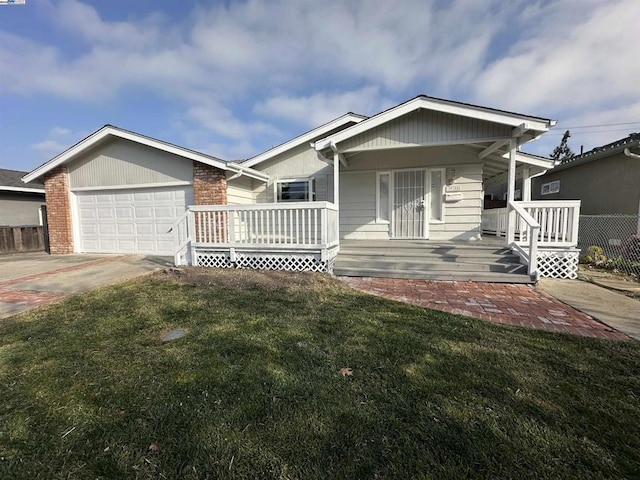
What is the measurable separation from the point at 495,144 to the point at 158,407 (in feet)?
27.6

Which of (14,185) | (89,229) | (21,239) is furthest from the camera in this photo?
(14,185)

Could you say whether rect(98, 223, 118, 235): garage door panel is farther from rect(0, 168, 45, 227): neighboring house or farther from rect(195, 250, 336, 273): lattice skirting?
rect(0, 168, 45, 227): neighboring house

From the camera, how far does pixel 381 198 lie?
30.3ft

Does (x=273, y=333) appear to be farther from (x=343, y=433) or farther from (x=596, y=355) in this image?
(x=596, y=355)

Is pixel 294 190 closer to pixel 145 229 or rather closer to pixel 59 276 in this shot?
pixel 145 229

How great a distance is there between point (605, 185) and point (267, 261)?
12.3m

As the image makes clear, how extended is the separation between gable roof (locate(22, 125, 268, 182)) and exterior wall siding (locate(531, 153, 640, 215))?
1178 centimetres

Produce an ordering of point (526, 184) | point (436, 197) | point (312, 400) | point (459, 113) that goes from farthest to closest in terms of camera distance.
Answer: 1. point (436, 197)
2. point (526, 184)
3. point (459, 113)
4. point (312, 400)

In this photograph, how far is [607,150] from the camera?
32.7 ft

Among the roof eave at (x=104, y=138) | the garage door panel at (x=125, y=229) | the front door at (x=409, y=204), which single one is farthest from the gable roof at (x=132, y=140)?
the front door at (x=409, y=204)

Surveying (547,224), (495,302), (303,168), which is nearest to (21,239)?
(303,168)

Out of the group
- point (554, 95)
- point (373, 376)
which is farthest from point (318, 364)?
point (554, 95)

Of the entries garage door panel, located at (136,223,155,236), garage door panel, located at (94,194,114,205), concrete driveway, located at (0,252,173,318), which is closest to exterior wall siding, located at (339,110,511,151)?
concrete driveway, located at (0,252,173,318)

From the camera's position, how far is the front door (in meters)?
8.93
